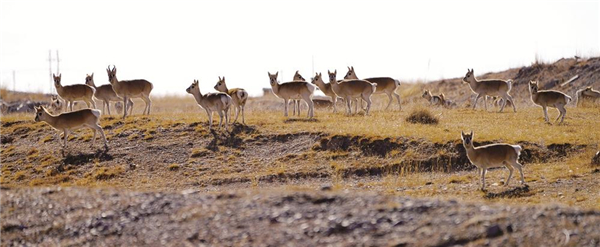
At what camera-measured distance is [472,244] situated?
10195 mm

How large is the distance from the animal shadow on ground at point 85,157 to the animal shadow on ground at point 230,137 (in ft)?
9.50

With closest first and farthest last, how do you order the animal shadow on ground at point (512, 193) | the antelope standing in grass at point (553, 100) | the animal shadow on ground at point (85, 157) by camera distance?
the animal shadow on ground at point (512, 193), the animal shadow on ground at point (85, 157), the antelope standing in grass at point (553, 100)

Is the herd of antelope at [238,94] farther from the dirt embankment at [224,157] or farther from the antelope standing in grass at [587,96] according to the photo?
the dirt embankment at [224,157]

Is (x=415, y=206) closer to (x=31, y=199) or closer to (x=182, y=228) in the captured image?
(x=182, y=228)

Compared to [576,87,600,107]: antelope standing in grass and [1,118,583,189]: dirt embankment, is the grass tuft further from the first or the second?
[576,87,600,107]: antelope standing in grass

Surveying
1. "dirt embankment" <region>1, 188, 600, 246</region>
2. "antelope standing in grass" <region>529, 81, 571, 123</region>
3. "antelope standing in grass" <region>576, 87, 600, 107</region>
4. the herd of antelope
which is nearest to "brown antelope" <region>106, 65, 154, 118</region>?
the herd of antelope

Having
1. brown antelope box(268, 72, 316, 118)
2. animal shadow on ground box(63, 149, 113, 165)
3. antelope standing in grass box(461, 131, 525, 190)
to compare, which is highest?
brown antelope box(268, 72, 316, 118)

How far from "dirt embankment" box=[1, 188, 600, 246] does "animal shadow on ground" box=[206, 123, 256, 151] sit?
1175cm

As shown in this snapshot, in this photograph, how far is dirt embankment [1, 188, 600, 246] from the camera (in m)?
10.4

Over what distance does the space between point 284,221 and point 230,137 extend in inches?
572

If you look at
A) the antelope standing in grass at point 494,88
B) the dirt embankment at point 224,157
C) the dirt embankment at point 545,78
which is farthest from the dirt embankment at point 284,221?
the dirt embankment at point 545,78

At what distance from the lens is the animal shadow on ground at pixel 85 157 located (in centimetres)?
2433

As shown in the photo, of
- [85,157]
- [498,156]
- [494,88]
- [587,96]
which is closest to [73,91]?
[85,157]

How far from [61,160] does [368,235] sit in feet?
51.9
